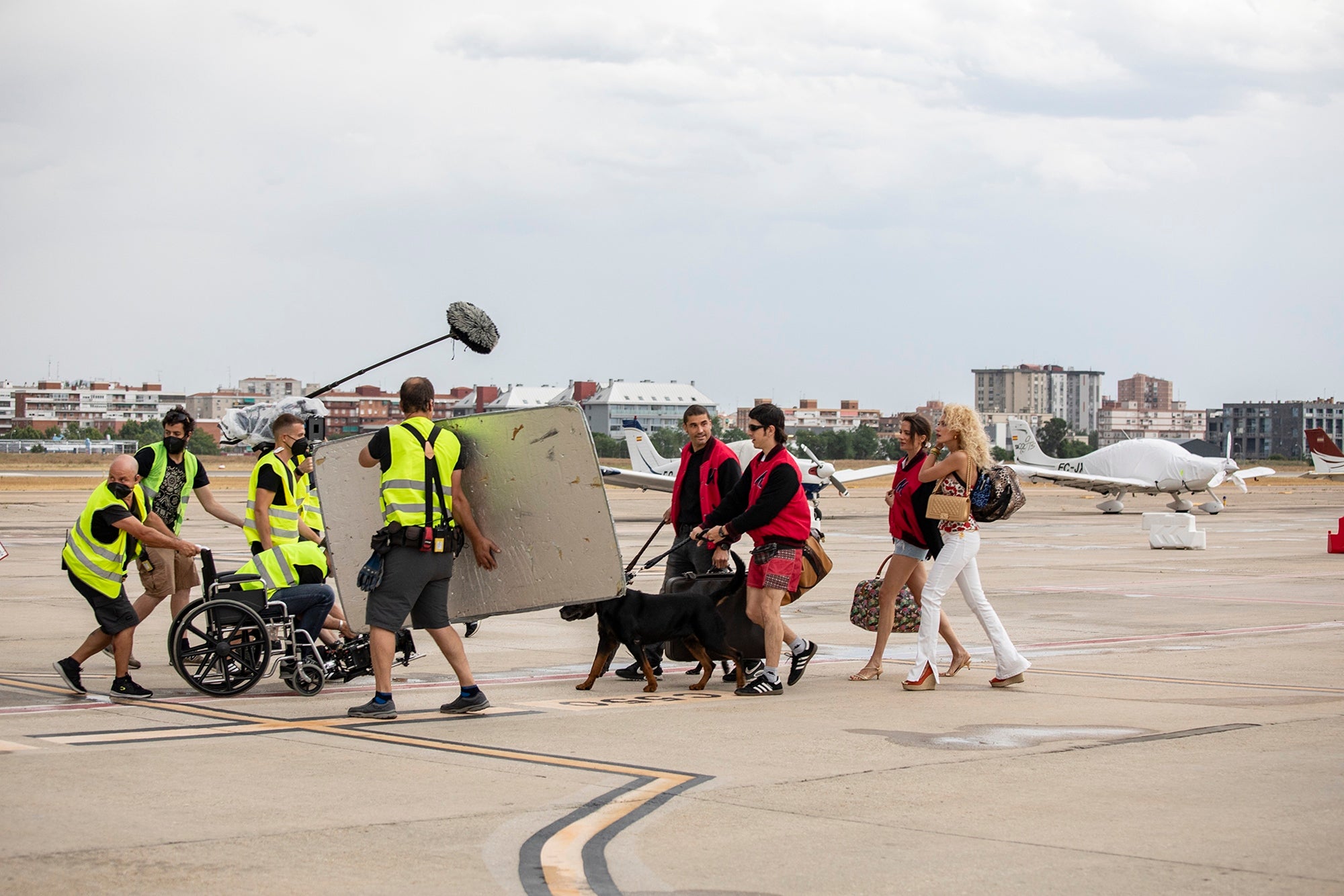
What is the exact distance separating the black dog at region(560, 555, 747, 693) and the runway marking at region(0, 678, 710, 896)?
1.12 m

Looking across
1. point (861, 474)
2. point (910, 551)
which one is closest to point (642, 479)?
point (861, 474)

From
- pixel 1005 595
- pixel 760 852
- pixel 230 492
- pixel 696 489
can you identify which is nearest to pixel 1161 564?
pixel 1005 595

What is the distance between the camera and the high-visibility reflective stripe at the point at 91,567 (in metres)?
8.74

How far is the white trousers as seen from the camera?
923 centimetres

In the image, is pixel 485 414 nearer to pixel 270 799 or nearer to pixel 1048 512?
pixel 270 799

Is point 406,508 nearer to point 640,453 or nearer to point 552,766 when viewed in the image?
point 552,766

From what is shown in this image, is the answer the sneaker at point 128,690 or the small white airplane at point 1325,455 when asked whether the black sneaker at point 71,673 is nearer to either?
the sneaker at point 128,690

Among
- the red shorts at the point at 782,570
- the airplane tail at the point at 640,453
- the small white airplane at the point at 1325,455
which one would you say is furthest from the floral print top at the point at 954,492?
the small white airplane at the point at 1325,455

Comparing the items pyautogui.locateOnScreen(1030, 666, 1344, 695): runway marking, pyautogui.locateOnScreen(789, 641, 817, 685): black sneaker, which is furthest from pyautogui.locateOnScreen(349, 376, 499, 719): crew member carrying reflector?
pyautogui.locateOnScreen(1030, 666, 1344, 695): runway marking

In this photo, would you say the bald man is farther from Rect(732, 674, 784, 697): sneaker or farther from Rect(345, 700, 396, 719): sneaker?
Rect(732, 674, 784, 697): sneaker

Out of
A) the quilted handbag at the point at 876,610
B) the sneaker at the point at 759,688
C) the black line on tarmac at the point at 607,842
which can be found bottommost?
the sneaker at the point at 759,688

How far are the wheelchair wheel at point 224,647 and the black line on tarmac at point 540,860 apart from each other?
3799mm

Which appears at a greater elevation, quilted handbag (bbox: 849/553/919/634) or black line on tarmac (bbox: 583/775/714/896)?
quilted handbag (bbox: 849/553/919/634)

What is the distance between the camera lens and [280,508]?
955 centimetres
